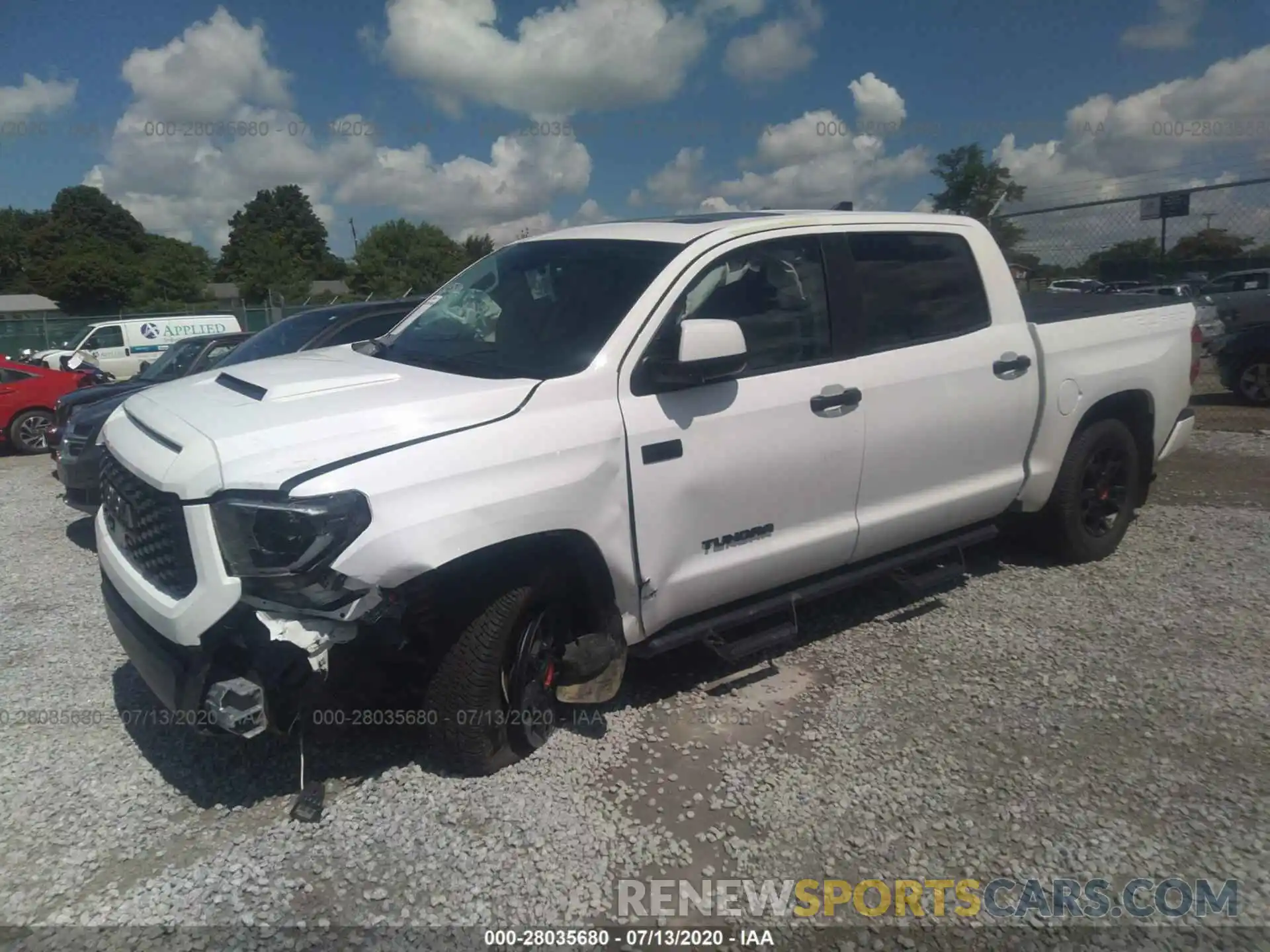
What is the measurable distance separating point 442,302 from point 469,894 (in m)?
2.77

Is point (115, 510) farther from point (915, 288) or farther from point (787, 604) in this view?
point (915, 288)

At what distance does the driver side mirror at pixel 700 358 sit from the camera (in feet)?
10.5

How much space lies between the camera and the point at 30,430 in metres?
12.1

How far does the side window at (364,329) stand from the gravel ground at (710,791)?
3.35 meters

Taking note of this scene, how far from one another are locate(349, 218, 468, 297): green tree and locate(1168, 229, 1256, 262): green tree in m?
35.2

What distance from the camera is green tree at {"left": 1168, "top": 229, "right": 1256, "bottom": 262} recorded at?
14992 mm

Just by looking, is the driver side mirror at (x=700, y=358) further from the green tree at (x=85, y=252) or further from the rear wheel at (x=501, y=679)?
the green tree at (x=85, y=252)

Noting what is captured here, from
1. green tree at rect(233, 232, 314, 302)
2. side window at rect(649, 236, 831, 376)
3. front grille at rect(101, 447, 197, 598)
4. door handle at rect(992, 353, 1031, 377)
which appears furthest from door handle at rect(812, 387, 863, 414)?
green tree at rect(233, 232, 314, 302)

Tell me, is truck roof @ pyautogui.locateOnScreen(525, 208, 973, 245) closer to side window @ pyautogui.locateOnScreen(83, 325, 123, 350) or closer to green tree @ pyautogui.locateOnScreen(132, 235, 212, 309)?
side window @ pyautogui.locateOnScreen(83, 325, 123, 350)

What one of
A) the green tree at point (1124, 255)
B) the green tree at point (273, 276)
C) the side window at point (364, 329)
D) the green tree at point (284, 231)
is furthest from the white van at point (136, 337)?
the green tree at point (284, 231)

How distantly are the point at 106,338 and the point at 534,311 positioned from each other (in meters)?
23.0

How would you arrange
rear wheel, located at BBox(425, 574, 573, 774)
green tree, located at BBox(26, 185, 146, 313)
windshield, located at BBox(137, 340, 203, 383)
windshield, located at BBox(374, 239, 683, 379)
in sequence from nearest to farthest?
rear wheel, located at BBox(425, 574, 573, 774) → windshield, located at BBox(374, 239, 683, 379) → windshield, located at BBox(137, 340, 203, 383) → green tree, located at BBox(26, 185, 146, 313)

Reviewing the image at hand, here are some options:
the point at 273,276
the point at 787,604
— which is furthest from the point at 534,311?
the point at 273,276

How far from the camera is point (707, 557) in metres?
3.50
